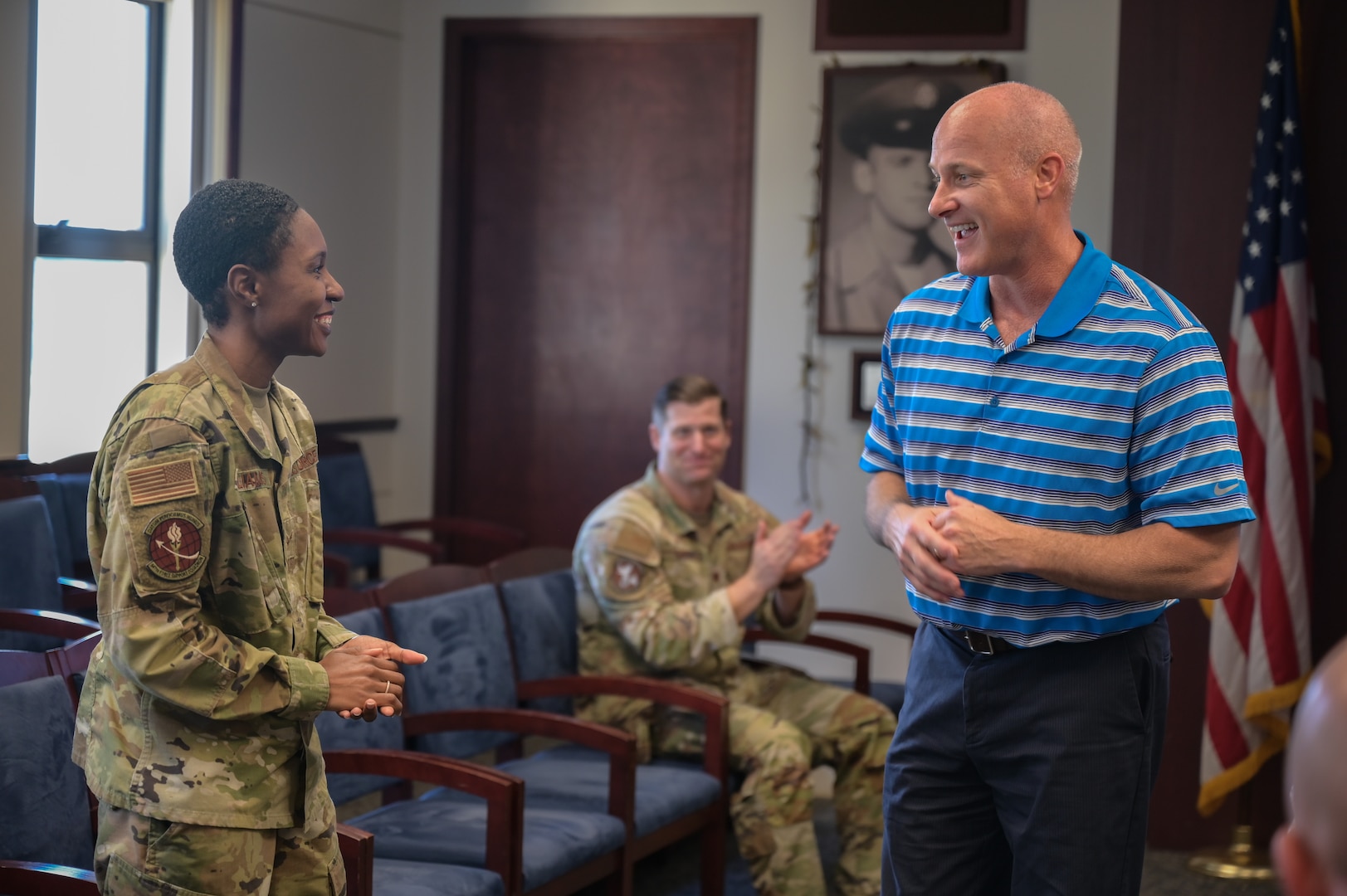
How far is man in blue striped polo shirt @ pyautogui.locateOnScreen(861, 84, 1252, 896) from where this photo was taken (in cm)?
175

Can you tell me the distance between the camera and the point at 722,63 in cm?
537

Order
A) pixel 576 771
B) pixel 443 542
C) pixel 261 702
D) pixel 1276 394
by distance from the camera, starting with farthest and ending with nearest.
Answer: pixel 443 542
pixel 1276 394
pixel 576 771
pixel 261 702

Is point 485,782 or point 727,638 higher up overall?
point 727,638

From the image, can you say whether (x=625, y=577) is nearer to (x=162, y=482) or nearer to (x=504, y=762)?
(x=504, y=762)

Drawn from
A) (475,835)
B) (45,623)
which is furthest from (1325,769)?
(45,623)

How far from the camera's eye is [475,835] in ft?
9.13

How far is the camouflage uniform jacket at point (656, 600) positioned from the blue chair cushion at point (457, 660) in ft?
0.85

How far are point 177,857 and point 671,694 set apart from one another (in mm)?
1749

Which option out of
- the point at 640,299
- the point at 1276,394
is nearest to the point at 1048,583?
the point at 1276,394

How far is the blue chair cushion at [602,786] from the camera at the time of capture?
10.0 feet

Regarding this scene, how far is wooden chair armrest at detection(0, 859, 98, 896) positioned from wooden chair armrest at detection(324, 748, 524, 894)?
584mm

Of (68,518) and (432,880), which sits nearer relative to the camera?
(432,880)

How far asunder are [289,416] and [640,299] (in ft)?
12.3

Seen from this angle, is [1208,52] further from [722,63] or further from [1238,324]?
[722,63]
